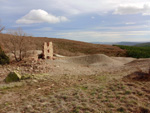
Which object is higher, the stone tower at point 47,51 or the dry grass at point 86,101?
the stone tower at point 47,51

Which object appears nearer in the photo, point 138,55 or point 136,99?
point 136,99

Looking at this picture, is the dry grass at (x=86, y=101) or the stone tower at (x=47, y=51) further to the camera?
the stone tower at (x=47, y=51)

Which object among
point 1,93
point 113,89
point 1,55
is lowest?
point 1,93

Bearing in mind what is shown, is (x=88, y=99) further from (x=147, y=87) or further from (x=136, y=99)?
(x=147, y=87)

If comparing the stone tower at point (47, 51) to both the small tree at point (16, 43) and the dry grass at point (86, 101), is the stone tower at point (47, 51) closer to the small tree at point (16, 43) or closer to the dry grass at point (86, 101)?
the small tree at point (16, 43)

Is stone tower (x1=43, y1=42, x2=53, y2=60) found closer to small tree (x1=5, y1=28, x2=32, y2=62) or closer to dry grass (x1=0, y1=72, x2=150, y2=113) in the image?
small tree (x1=5, y1=28, x2=32, y2=62)

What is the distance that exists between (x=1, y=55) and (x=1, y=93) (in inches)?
258

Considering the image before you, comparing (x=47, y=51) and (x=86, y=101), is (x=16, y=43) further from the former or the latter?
(x=86, y=101)

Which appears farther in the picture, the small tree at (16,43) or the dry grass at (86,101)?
the small tree at (16,43)

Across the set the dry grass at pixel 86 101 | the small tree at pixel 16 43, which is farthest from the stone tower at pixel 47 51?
the dry grass at pixel 86 101

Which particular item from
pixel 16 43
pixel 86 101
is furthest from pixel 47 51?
pixel 86 101

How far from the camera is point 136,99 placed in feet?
12.1

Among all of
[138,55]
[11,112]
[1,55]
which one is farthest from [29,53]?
[138,55]

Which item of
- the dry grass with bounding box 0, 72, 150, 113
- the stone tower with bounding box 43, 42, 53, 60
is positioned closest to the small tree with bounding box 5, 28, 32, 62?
the stone tower with bounding box 43, 42, 53, 60
